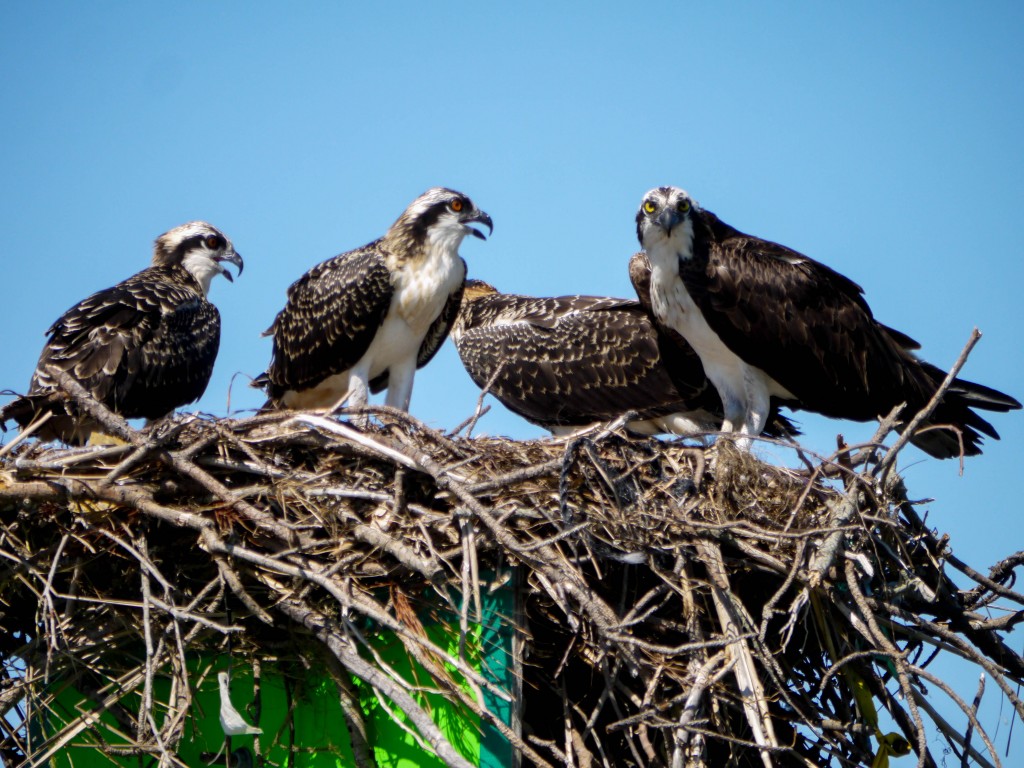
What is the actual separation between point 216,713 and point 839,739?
2.87 meters

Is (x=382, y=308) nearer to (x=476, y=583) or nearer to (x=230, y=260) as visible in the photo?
(x=230, y=260)

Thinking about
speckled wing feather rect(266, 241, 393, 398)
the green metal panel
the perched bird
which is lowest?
the perched bird

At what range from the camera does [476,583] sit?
5.50 metres

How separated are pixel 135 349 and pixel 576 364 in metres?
2.71

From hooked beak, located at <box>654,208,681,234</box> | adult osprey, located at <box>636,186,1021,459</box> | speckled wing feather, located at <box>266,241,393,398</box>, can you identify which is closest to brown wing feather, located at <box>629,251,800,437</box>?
adult osprey, located at <box>636,186,1021,459</box>

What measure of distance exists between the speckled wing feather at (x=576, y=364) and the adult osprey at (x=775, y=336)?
443 mm

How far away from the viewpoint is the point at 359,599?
562cm

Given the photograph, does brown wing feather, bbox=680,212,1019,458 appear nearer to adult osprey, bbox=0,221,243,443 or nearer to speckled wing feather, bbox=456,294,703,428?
speckled wing feather, bbox=456,294,703,428

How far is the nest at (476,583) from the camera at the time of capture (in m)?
5.77

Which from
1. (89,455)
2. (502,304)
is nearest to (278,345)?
(502,304)

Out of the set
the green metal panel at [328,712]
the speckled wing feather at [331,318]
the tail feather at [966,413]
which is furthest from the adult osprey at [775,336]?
the green metal panel at [328,712]

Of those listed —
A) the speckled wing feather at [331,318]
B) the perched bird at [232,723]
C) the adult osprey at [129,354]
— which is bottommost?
the perched bird at [232,723]

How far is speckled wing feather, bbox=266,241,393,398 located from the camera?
8.52m

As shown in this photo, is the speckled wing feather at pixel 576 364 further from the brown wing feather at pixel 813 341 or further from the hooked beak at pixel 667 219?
the hooked beak at pixel 667 219
